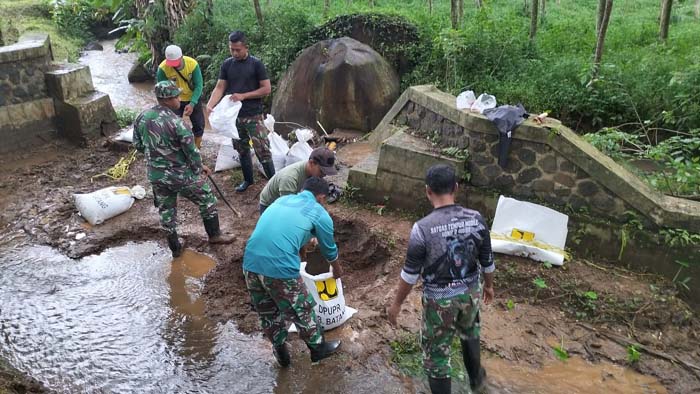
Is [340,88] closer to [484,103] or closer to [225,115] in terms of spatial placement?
[225,115]

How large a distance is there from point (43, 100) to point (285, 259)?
6889 mm

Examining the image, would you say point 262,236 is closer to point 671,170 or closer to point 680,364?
point 680,364

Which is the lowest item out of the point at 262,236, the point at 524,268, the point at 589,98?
the point at 524,268

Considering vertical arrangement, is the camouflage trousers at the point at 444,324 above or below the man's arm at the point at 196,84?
below

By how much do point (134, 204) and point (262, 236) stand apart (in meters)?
3.74

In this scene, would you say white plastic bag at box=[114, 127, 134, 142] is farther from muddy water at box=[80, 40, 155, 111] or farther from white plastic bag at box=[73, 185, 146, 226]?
muddy water at box=[80, 40, 155, 111]

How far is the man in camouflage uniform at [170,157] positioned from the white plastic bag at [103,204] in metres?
1.24

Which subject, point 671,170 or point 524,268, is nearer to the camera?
point 524,268

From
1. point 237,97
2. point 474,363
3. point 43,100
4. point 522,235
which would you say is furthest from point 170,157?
point 43,100

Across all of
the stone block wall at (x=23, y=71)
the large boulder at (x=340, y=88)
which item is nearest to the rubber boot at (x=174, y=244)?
the large boulder at (x=340, y=88)

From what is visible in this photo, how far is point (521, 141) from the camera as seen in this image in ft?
17.8

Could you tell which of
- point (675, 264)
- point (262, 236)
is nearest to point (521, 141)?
point (675, 264)

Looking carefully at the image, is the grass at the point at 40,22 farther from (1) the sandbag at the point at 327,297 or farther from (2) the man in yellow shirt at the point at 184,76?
(1) the sandbag at the point at 327,297

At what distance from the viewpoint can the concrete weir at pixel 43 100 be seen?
8.15 metres
